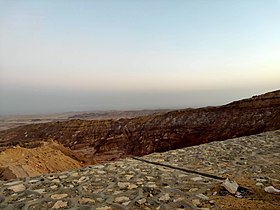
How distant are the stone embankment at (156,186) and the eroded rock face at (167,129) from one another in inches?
511

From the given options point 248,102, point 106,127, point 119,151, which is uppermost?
point 248,102

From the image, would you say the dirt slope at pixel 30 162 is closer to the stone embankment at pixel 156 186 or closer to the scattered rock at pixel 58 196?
the stone embankment at pixel 156 186

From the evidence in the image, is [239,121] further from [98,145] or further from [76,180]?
[76,180]

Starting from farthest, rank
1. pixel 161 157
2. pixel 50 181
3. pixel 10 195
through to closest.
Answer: pixel 161 157, pixel 50 181, pixel 10 195

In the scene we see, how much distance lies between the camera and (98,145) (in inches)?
1018

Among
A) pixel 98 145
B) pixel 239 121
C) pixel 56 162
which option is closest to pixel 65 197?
pixel 56 162

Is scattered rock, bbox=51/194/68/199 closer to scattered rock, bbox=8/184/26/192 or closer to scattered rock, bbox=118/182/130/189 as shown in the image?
scattered rock, bbox=8/184/26/192

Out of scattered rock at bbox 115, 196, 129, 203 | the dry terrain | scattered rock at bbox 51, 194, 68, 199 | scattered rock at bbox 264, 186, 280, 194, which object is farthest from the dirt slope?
scattered rock at bbox 264, 186, 280, 194

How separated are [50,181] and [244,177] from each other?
144 inches

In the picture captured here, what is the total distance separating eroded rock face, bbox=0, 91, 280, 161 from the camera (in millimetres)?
20250

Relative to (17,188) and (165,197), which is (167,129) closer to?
(17,188)

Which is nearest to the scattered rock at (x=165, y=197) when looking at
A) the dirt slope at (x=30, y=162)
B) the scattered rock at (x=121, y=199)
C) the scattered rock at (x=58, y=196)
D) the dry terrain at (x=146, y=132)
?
the scattered rock at (x=121, y=199)

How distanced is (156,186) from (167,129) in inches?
792

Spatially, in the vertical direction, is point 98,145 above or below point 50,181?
below
